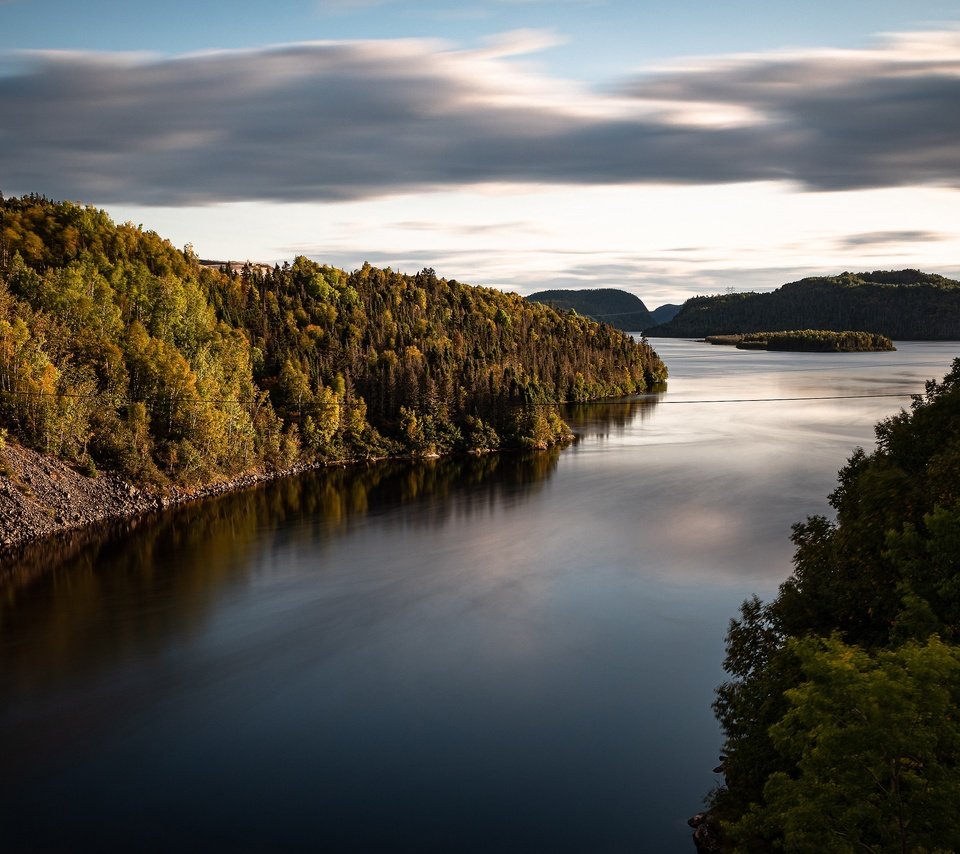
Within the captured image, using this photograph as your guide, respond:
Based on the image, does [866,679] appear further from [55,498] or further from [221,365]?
[221,365]

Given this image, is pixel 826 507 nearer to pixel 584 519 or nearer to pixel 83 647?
pixel 584 519

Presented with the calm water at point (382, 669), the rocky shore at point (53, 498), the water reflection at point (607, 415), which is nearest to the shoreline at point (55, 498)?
the rocky shore at point (53, 498)

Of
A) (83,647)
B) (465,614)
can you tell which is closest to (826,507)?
(465,614)

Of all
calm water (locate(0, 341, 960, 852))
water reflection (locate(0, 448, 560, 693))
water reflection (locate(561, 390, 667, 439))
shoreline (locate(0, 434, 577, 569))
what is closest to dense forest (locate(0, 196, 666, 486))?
shoreline (locate(0, 434, 577, 569))

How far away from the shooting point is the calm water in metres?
21.3

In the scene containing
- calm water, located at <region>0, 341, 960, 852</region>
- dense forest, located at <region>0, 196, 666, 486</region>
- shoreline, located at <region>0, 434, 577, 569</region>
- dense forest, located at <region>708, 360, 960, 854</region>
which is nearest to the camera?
dense forest, located at <region>708, 360, 960, 854</region>

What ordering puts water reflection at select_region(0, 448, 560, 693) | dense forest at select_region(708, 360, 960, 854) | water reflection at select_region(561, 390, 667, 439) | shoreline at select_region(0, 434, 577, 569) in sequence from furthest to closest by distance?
water reflection at select_region(561, 390, 667, 439)
shoreline at select_region(0, 434, 577, 569)
water reflection at select_region(0, 448, 560, 693)
dense forest at select_region(708, 360, 960, 854)

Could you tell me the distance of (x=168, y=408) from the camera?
5894 centimetres

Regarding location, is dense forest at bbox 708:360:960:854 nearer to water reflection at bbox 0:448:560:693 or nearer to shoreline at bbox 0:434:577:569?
water reflection at bbox 0:448:560:693

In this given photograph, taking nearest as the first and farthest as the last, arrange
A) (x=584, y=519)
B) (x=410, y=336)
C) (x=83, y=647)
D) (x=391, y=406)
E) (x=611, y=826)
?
(x=611, y=826)
(x=83, y=647)
(x=584, y=519)
(x=391, y=406)
(x=410, y=336)

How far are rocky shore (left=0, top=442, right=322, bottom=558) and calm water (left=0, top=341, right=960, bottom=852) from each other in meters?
1.99

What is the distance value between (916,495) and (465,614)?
19658mm

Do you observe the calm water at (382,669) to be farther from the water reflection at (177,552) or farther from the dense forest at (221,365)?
the dense forest at (221,365)

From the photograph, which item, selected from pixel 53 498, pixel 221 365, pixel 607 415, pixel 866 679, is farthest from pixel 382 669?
pixel 607 415
